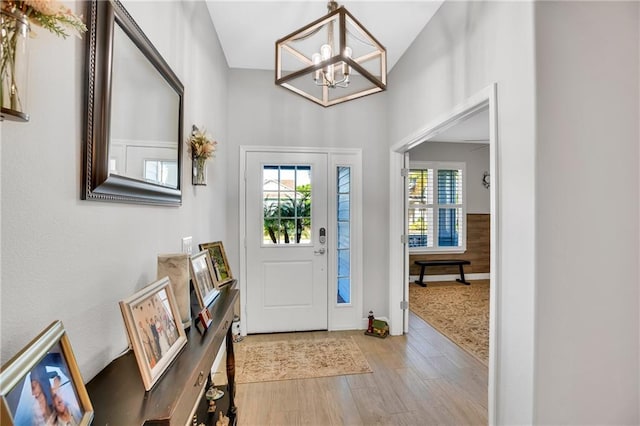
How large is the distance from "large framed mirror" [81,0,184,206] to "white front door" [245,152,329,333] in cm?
170

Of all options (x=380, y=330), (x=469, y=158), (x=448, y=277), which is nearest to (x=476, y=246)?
(x=448, y=277)

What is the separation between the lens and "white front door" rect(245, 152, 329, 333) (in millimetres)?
3234

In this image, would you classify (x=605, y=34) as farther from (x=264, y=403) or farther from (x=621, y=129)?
(x=264, y=403)

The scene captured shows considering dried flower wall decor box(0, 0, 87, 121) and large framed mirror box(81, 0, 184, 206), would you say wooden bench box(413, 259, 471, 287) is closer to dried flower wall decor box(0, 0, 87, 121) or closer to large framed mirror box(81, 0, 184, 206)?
large framed mirror box(81, 0, 184, 206)

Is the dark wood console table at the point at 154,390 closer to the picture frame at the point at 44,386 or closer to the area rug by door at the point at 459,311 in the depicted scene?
the picture frame at the point at 44,386

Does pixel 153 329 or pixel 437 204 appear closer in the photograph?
pixel 153 329

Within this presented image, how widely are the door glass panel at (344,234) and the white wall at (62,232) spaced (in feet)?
7.37

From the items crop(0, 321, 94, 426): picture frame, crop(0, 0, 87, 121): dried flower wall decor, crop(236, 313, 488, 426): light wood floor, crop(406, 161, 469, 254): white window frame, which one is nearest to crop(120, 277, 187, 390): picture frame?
crop(0, 321, 94, 426): picture frame

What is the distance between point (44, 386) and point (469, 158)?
6529 mm

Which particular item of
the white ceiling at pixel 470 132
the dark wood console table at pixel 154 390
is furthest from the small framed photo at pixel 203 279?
the white ceiling at pixel 470 132

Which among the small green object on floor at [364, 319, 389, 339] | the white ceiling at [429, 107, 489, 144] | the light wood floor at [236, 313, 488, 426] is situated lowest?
the light wood floor at [236, 313, 488, 426]

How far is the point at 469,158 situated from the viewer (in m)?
5.86

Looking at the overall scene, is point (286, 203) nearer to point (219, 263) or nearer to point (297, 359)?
point (219, 263)

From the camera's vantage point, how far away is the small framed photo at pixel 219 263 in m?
1.88
